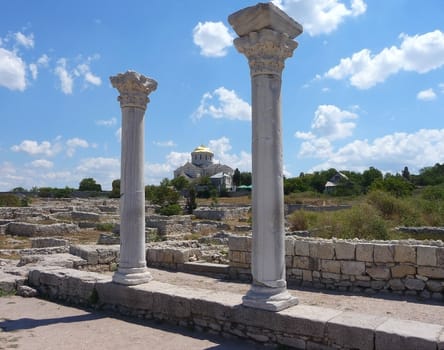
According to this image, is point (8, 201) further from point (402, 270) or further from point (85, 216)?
point (402, 270)

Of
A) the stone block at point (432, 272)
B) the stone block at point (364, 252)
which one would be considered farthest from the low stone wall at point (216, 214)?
the stone block at point (432, 272)

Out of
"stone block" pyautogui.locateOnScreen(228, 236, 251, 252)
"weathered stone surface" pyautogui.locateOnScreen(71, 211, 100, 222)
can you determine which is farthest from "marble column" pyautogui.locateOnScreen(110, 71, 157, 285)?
"weathered stone surface" pyautogui.locateOnScreen(71, 211, 100, 222)

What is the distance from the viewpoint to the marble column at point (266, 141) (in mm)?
5746

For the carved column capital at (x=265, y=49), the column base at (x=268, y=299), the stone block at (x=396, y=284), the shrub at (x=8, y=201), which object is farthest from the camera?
the shrub at (x=8, y=201)

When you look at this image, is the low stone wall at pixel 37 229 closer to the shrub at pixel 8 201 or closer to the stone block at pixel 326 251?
the shrub at pixel 8 201

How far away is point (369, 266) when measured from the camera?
8789 mm

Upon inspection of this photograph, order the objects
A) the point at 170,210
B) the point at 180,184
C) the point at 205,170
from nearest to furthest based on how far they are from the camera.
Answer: the point at 170,210 < the point at 180,184 < the point at 205,170

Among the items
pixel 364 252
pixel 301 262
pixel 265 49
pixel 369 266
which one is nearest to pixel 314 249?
pixel 301 262

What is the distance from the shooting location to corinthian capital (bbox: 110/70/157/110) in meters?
7.88

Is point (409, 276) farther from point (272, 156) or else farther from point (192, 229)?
point (192, 229)

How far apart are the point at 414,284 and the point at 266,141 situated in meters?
4.86

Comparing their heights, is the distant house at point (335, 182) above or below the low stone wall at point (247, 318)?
above

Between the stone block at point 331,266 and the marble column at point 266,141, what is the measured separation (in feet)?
12.1

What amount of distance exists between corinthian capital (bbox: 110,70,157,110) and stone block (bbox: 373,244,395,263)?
561 centimetres
